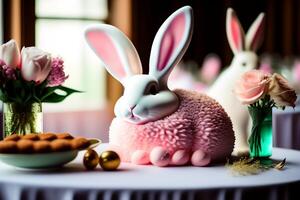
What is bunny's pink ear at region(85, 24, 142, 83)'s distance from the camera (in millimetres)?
1442

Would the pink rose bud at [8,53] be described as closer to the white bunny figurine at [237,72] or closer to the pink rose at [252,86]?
the pink rose at [252,86]

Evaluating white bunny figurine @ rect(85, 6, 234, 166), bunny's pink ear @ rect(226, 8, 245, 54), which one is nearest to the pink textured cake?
white bunny figurine @ rect(85, 6, 234, 166)

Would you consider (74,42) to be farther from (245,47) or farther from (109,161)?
(109,161)

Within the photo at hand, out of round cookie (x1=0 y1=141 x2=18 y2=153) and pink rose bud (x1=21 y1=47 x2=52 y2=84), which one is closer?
round cookie (x1=0 y1=141 x2=18 y2=153)

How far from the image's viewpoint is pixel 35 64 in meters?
1.47

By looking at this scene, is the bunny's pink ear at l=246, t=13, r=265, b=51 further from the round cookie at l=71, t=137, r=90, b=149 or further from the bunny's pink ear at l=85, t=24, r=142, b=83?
the round cookie at l=71, t=137, r=90, b=149

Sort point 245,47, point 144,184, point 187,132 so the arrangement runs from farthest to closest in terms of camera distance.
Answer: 1. point 245,47
2. point 187,132
3. point 144,184

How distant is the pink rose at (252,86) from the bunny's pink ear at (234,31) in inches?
26.5

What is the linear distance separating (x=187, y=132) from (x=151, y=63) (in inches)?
8.1

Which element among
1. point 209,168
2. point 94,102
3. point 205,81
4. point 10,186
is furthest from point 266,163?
point 94,102

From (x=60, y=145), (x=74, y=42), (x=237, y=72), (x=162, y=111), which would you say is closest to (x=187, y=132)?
(x=162, y=111)

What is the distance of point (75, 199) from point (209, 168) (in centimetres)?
38

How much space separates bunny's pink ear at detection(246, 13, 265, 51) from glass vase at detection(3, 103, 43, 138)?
986mm

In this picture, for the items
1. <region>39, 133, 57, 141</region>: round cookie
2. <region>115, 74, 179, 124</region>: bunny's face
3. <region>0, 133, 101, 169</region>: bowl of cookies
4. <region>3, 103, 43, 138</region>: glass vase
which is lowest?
<region>0, 133, 101, 169</region>: bowl of cookies
